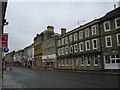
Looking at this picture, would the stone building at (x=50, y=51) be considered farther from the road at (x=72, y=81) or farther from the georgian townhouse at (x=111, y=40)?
the road at (x=72, y=81)

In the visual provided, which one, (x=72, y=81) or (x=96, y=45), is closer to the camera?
(x=72, y=81)

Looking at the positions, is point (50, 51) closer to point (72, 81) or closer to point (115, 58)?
point (115, 58)

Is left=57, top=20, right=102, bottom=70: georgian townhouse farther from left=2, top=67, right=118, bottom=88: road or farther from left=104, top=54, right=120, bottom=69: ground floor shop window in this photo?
left=2, top=67, right=118, bottom=88: road

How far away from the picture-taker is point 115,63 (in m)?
24.9

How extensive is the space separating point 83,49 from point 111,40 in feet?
27.0

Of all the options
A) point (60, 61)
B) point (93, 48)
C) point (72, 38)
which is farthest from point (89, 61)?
point (60, 61)

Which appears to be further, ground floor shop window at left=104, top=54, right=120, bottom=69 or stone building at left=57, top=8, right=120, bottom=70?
stone building at left=57, top=8, right=120, bottom=70

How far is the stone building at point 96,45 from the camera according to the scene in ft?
84.0

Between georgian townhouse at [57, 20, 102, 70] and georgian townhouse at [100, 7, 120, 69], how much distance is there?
142cm

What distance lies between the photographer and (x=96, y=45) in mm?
29438

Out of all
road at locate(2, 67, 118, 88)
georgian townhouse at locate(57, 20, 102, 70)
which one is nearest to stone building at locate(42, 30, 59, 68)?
georgian townhouse at locate(57, 20, 102, 70)

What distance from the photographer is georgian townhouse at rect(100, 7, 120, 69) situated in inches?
983

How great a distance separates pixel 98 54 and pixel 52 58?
22.4 m

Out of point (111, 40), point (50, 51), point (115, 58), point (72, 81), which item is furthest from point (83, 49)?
point (50, 51)
